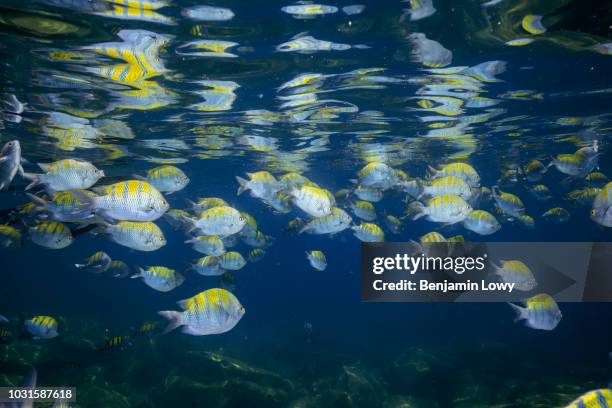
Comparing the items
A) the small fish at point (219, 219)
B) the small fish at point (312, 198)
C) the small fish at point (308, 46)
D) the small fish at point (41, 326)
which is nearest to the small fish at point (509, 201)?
the small fish at point (308, 46)

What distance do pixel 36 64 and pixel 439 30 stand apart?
34.3ft

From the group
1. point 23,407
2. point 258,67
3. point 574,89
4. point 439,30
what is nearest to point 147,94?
point 258,67

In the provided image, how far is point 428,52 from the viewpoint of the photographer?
9.98 meters

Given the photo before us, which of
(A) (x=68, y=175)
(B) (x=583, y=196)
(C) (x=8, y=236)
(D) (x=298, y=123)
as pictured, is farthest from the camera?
(D) (x=298, y=123)

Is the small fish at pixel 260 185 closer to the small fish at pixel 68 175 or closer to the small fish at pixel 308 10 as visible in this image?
the small fish at pixel 68 175

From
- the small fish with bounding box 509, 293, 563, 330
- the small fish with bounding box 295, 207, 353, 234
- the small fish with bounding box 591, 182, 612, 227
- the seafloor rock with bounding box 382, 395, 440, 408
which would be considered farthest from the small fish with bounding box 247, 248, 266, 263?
the small fish with bounding box 591, 182, 612, 227

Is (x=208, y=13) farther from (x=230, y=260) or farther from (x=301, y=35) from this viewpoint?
(x=230, y=260)

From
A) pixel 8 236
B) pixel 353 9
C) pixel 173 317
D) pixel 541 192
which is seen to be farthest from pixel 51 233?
pixel 541 192

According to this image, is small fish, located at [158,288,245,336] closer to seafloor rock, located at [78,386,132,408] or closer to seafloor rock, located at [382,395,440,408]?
seafloor rock, located at [78,386,132,408]

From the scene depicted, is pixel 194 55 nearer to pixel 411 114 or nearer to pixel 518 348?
pixel 411 114

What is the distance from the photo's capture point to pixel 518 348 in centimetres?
2311

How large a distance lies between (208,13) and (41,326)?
26.8ft

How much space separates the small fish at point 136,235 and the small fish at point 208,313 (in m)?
1.74

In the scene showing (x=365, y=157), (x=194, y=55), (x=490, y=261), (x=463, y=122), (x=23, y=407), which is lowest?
(x=23, y=407)
